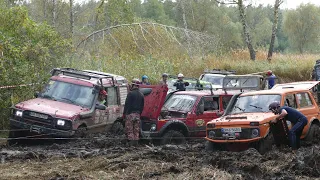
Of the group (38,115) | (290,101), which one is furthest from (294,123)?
(38,115)

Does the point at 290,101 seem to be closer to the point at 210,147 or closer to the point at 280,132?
the point at 280,132

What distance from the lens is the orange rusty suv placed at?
1141 centimetres

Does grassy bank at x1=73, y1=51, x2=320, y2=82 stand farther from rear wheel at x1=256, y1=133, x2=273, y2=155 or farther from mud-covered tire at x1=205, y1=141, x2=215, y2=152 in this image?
rear wheel at x1=256, y1=133, x2=273, y2=155

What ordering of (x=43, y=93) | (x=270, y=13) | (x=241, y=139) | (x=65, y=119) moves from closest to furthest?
1. (x=241, y=139)
2. (x=65, y=119)
3. (x=43, y=93)
4. (x=270, y=13)

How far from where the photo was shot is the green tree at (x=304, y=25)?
60250mm

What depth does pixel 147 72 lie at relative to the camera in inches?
975

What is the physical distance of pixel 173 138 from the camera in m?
13.8

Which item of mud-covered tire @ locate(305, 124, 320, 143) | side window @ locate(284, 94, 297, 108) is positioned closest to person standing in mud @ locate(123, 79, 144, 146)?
side window @ locate(284, 94, 297, 108)

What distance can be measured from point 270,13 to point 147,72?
2594 inches

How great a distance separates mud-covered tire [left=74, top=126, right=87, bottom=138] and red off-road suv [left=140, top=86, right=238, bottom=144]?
59.7 inches

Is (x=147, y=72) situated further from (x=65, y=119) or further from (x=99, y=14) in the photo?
(x=65, y=119)

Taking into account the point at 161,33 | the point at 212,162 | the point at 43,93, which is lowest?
the point at 212,162

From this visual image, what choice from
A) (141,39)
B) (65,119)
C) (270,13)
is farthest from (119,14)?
(270,13)

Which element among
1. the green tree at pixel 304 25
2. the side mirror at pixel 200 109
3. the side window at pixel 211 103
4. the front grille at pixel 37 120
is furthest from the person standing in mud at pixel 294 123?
the green tree at pixel 304 25
